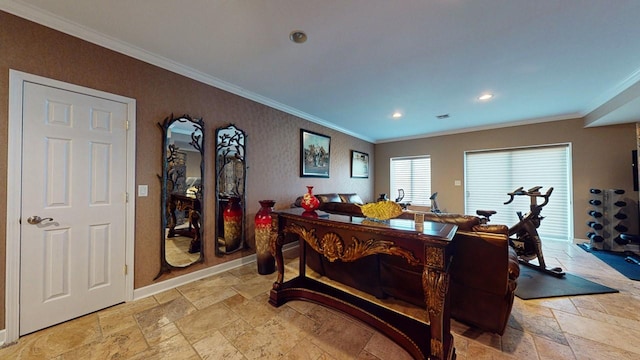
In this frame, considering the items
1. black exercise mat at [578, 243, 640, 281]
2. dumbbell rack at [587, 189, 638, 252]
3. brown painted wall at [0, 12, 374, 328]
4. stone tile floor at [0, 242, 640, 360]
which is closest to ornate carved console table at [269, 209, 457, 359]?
stone tile floor at [0, 242, 640, 360]

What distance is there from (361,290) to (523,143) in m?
4.92

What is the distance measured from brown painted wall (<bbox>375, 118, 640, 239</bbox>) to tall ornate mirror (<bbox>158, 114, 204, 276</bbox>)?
546 centimetres

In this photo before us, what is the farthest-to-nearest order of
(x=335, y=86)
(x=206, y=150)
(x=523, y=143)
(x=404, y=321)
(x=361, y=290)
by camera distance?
1. (x=523, y=143)
2. (x=335, y=86)
3. (x=206, y=150)
4. (x=361, y=290)
5. (x=404, y=321)

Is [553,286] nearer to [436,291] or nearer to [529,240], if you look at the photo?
[529,240]

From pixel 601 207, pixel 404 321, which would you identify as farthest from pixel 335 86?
pixel 601 207

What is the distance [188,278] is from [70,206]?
136cm

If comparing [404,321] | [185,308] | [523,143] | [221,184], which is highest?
[523,143]

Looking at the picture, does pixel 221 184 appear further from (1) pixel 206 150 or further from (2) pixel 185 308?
(2) pixel 185 308

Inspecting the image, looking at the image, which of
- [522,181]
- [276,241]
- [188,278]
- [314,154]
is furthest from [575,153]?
[188,278]

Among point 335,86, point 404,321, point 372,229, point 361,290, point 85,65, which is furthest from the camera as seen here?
point 335,86

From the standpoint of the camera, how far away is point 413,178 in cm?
627

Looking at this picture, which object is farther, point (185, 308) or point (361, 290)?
point (361, 290)

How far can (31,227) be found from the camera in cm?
179

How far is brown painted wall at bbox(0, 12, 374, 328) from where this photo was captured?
5.71ft
